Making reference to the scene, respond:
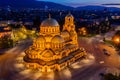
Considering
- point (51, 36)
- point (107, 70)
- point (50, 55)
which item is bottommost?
point (107, 70)

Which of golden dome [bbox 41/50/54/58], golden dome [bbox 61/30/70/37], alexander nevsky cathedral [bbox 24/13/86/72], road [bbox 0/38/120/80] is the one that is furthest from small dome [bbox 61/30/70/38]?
road [bbox 0/38/120/80]

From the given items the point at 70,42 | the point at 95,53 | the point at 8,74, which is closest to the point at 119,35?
the point at 95,53

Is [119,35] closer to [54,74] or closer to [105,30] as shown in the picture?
[105,30]

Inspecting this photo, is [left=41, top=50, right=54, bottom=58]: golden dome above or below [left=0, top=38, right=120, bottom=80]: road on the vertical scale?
above

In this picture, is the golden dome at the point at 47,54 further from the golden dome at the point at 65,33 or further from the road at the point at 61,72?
the golden dome at the point at 65,33

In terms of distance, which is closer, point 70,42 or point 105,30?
point 70,42

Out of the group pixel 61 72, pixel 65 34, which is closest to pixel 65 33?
pixel 65 34

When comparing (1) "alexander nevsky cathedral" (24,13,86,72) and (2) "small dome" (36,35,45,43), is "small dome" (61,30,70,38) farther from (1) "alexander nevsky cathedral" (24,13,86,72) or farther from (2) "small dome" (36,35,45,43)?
(2) "small dome" (36,35,45,43)

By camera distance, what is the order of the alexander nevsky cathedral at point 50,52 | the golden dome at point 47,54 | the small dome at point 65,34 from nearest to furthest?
the alexander nevsky cathedral at point 50,52 < the golden dome at point 47,54 < the small dome at point 65,34

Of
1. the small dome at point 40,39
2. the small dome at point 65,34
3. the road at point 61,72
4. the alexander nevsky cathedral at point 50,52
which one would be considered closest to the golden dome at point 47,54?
the alexander nevsky cathedral at point 50,52
